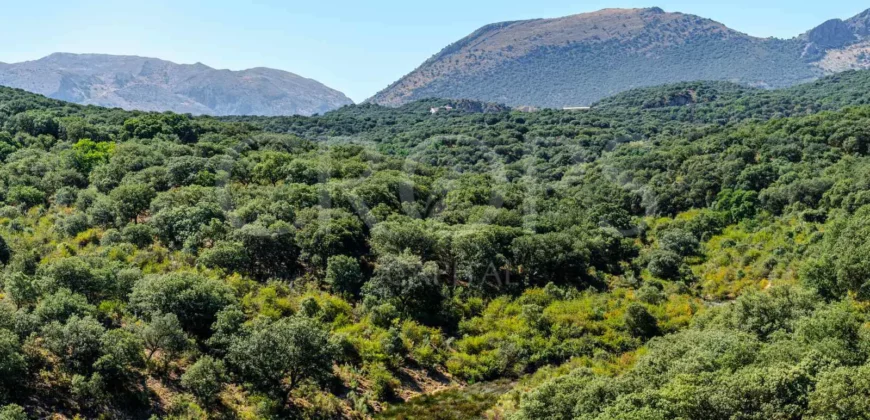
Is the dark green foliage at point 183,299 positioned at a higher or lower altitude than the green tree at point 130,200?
lower

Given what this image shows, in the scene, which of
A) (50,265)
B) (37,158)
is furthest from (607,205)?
(37,158)

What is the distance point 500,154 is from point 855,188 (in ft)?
206

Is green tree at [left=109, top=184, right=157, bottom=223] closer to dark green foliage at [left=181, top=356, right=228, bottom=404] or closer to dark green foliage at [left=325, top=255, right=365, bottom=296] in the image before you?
dark green foliage at [left=325, top=255, right=365, bottom=296]

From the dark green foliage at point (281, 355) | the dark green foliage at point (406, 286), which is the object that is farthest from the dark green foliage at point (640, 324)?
the dark green foliage at point (281, 355)

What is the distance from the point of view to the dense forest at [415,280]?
2605 cm

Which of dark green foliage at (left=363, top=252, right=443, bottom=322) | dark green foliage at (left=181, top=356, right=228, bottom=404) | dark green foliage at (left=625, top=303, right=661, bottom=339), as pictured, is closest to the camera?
dark green foliage at (left=181, top=356, right=228, bottom=404)

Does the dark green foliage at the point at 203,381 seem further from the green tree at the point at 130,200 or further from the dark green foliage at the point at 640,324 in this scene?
the dark green foliage at the point at 640,324

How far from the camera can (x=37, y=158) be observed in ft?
190

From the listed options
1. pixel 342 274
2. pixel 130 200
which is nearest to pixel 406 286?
pixel 342 274

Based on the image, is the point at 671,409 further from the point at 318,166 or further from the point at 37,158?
the point at 37,158

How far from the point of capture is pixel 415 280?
1574 inches

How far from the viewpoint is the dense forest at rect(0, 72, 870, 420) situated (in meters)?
26.0

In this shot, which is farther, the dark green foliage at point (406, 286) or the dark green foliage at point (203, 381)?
the dark green foliage at point (406, 286)

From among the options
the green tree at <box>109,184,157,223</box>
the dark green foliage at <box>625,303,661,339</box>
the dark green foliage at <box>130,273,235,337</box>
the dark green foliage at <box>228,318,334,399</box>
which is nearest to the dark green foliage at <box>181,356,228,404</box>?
the dark green foliage at <box>228,318,334,399</box>
